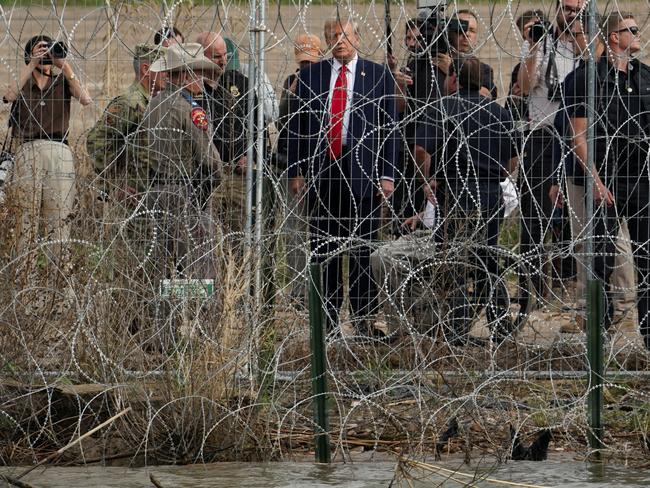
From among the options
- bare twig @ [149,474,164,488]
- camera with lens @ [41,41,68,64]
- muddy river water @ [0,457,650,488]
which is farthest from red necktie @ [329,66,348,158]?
bare twig @ [149,474,164,488]

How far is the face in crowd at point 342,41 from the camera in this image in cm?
823

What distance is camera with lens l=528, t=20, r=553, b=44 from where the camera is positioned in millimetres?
8008

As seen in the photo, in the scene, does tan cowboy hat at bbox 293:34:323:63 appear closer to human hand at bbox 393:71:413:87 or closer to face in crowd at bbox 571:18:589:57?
human hand at bbox 393:71:413:87

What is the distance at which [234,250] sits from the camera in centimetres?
752

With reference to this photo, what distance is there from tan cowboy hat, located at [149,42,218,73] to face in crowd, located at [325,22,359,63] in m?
0.74

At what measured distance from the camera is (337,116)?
8.27 m

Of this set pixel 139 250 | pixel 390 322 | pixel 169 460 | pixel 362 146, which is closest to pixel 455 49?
pixel 362 146

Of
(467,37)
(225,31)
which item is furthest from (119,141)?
(467,37)

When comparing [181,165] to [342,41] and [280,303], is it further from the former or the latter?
[342,41]

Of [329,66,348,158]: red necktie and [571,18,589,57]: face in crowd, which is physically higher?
[571,18,589,57]: face in crowd

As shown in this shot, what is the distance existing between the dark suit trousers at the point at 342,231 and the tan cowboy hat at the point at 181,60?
94 centimetres

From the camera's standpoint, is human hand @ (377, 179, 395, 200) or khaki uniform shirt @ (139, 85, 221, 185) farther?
human hand @ (377, 179, 395, 200)

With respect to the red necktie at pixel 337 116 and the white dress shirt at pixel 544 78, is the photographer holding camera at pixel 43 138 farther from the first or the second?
the white dress shirt at pixel 544 78

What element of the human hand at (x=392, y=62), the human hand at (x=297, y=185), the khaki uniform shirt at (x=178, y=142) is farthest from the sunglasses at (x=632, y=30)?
the khaki uniform shirt at (x=178, y=142)
